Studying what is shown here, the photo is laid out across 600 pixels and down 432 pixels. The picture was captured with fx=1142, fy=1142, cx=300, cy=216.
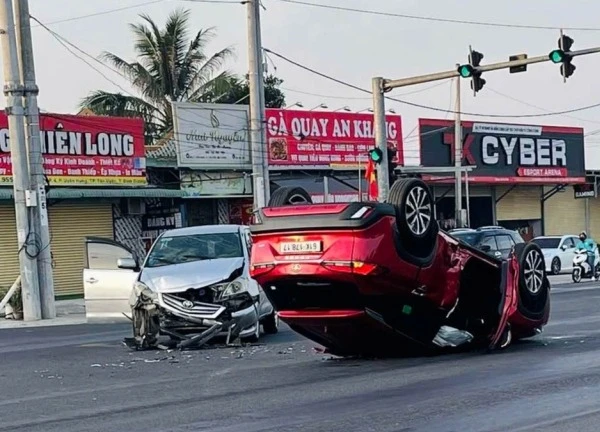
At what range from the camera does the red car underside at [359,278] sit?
464 inches

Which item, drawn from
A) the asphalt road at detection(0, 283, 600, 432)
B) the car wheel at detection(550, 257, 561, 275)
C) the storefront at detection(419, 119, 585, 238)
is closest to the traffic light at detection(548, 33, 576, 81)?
the asphalt road at detection(0, 283, 600, 432)

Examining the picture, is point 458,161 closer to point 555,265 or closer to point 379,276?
point 555,265

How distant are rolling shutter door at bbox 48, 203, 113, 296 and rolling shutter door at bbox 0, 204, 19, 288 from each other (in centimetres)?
122

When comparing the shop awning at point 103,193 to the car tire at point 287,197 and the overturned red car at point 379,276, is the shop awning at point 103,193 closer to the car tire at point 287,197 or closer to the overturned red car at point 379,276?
the car tire at point 287,197

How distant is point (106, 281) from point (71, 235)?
47.2 feet

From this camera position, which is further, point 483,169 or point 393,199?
point 483,169

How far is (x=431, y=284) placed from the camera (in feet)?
40.9

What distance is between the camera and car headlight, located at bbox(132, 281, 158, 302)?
51.1 ft

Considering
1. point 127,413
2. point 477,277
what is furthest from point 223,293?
point 127,413

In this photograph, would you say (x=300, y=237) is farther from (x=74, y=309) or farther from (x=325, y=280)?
(x=74, y=309)

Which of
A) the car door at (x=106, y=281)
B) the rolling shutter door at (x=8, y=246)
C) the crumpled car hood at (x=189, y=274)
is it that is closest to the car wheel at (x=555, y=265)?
the rolling shutter door at (x=8, y=246)

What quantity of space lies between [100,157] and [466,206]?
55.0 ft

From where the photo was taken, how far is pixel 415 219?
482 inches

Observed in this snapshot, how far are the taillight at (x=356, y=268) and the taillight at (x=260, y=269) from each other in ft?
2.43
